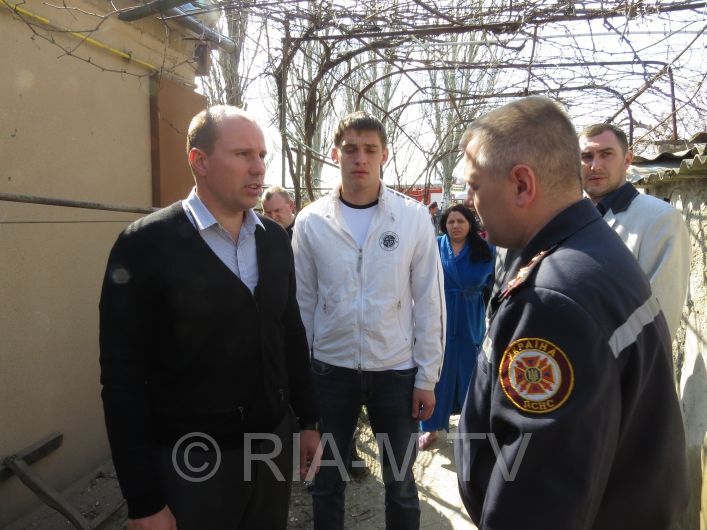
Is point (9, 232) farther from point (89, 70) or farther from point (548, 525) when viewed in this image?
point (548, 525)

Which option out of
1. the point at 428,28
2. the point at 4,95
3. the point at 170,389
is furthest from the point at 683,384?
the point at 4,95

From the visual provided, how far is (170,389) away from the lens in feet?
5.45

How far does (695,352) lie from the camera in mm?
2789

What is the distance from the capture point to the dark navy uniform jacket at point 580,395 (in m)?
0.97

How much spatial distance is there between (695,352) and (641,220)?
89 centimetres

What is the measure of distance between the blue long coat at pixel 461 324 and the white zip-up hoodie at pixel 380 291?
1.73 m

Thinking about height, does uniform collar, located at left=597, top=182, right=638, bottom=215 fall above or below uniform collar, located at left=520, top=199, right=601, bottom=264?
Answer: above

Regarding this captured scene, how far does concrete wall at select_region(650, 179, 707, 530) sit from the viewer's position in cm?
241

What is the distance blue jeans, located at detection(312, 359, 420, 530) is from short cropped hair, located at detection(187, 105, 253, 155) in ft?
4.04

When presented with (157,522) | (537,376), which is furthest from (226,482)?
(537,376)

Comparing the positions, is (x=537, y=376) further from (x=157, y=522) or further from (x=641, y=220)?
(x=641, y=220)

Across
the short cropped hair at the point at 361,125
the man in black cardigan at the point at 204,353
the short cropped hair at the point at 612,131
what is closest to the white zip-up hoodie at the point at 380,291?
the short cropped hair at the point at 361,125

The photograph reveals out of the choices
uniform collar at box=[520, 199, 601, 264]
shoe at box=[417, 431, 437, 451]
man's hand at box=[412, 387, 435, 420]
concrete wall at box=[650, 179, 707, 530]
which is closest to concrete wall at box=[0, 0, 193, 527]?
man's hand at box=[412, 387, 435, 420]

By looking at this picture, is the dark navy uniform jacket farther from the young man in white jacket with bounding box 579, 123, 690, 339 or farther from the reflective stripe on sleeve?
the young man in white jacket with bounding box 579, 123, 690, 339
